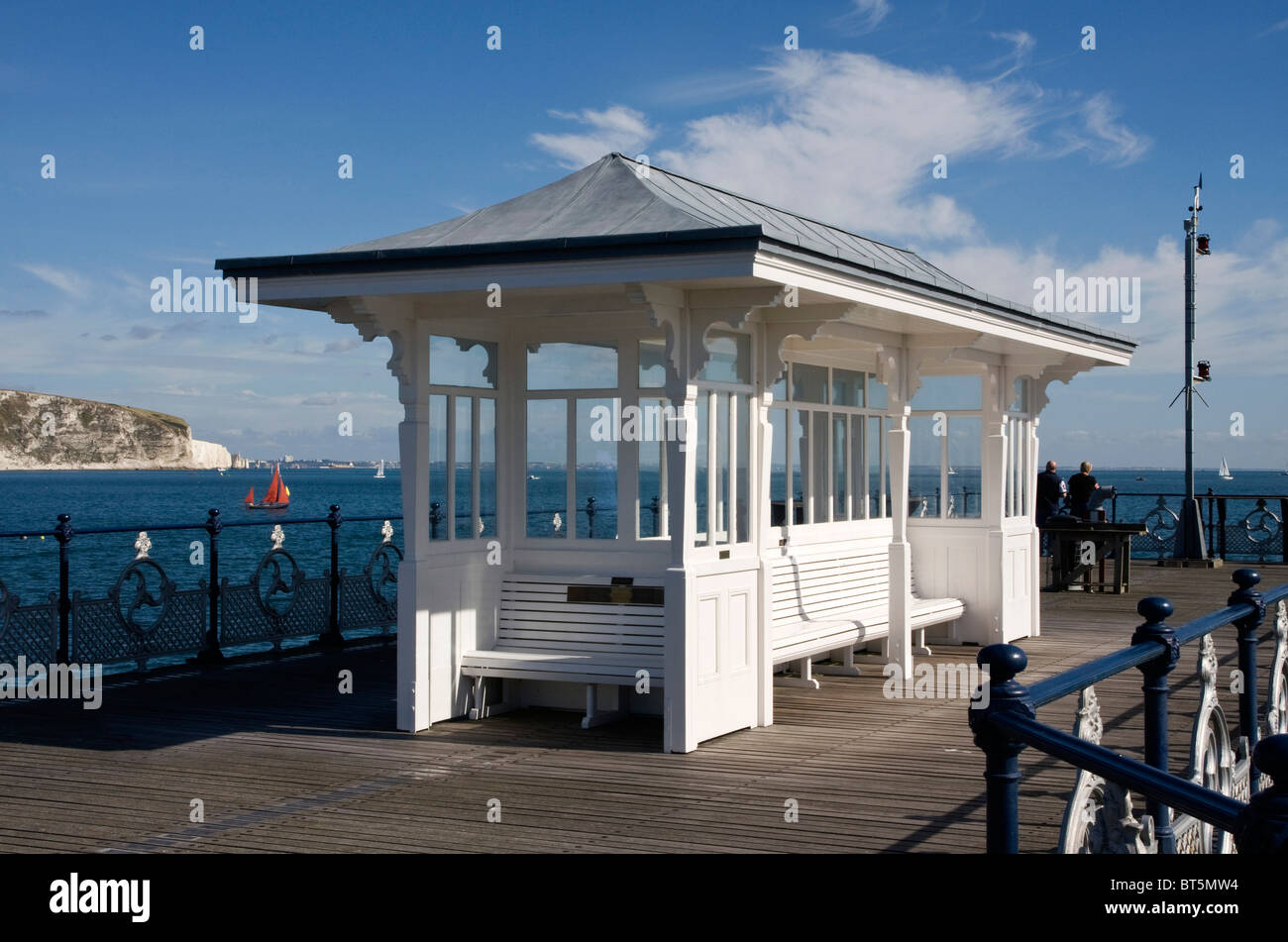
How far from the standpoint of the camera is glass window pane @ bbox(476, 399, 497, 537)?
958cm

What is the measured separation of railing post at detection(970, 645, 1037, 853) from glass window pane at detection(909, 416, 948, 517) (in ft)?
33.4

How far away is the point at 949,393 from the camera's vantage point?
43.9 feet

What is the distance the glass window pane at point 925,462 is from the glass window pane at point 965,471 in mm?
116

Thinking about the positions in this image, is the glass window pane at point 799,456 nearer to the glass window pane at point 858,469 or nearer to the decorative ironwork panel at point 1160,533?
the glass window pane at point 858,469

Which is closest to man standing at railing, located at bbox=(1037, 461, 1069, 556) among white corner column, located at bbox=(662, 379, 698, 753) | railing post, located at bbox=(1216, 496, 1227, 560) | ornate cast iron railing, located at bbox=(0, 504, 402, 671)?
railing post, located at bbox=(1216, 496, 1227, 560)

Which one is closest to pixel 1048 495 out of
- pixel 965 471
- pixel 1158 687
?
pixel 965 471

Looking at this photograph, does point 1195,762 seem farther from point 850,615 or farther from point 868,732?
point 850,615

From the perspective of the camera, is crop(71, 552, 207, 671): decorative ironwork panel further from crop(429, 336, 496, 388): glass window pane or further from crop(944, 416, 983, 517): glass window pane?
crop(944, 416, 983, 517): glass window pane

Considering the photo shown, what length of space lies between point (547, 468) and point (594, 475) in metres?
0.38

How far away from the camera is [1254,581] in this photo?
5840mm

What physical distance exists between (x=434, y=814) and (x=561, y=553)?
3.12 meters

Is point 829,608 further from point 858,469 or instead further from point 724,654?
point 724,654
